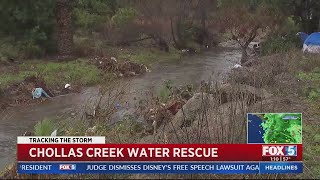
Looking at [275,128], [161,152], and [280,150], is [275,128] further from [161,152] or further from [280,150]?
[161,152]

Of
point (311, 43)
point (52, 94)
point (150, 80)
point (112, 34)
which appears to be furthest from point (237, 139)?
point (112, 34)

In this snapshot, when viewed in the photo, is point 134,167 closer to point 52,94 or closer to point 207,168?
point 207,168

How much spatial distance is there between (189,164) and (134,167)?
0.64 metres

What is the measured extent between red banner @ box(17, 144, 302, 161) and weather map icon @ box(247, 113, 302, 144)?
69 millimetres

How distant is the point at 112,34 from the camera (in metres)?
30.9

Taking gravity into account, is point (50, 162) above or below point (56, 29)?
below

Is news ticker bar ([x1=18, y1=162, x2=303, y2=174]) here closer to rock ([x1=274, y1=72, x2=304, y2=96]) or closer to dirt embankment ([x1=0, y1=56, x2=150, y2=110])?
rock ([x1=274, y1=72, x2=304, y2=96])

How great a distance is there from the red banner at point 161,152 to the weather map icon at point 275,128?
69 mm

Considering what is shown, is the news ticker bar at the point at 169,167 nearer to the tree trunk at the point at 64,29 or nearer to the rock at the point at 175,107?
the rock at the point at 175,107

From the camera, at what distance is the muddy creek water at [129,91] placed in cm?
1297

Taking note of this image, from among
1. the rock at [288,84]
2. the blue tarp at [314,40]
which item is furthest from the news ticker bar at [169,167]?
the blue tarp at [314,40]

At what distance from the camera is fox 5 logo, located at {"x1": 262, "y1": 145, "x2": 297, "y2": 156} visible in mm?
5500

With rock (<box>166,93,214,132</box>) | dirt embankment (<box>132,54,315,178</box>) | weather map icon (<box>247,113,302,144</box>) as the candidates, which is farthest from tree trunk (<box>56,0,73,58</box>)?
weather map icon (<box>247,113,302,144</box>)

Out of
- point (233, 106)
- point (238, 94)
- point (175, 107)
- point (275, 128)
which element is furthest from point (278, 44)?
point (275, 128)
